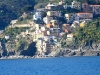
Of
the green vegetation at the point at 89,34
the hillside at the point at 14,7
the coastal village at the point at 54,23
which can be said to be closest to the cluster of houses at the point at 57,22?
the coastal village at the point at 54,23

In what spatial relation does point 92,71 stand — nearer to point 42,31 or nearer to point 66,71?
point 66,71

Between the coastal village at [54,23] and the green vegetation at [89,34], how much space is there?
120cm

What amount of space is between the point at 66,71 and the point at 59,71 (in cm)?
64

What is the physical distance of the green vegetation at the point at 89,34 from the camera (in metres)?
113

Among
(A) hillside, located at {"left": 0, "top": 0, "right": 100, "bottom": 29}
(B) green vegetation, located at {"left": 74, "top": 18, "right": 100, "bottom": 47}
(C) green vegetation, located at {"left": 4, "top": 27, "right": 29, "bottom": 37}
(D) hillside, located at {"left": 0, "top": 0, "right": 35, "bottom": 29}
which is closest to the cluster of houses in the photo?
(B) green vegetation, located at {"left": 74, "top": 18, "right": 100, "bottom": 47}

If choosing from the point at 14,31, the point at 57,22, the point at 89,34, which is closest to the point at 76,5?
the point at 57,22

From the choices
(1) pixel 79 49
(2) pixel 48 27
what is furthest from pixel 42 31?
(1) pixel 79 49

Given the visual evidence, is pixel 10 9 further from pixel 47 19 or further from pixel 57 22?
pixel 57 22

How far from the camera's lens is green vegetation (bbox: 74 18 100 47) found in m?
113

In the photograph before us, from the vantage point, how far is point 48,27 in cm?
12275

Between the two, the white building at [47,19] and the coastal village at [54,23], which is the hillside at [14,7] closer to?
the coastal village at [54,23]

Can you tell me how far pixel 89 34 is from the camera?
11625cm

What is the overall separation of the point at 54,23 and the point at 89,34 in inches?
359

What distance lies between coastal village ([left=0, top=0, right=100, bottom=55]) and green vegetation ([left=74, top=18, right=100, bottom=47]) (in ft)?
3.94
